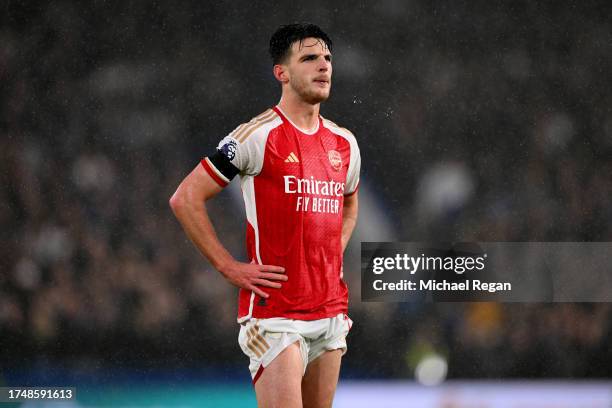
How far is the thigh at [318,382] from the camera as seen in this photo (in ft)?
8.94

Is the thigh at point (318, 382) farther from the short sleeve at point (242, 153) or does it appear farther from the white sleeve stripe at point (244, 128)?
the white sleeve stripe at point (244, 128)

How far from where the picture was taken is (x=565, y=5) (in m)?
4.55

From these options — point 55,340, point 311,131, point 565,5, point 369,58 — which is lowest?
point 55,340

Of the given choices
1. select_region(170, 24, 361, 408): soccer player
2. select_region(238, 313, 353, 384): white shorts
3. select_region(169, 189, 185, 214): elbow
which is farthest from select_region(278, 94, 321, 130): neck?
select_region(238, 313, 353, 384): white shorts

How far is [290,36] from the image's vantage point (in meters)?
2.78

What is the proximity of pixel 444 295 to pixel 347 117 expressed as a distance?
3.74 feet

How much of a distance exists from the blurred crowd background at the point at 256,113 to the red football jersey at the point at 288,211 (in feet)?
5.91

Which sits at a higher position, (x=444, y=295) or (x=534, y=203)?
(x=534, y=203)

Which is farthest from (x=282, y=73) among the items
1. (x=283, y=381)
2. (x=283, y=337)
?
(x=283, y=381)

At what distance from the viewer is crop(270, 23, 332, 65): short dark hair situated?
2764 mm

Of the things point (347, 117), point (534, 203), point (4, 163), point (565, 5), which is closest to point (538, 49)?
point (565, 5)

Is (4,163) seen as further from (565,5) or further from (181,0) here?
(565,5)

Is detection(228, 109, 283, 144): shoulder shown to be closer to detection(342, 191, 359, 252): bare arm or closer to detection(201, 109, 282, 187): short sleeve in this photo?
detection(201, 109, 282, 187): short sleeve
